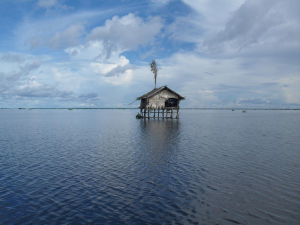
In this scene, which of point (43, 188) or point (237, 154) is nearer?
point (43, 188)

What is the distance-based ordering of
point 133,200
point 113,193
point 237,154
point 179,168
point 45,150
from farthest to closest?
point 45,150 → point 237,154 → point 179,168 → point 113,193 → point 133,200

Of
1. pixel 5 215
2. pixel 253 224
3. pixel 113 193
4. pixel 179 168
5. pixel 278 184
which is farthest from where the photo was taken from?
pixel 179 168

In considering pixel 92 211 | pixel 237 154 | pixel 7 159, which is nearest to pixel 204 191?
pixel 92 211

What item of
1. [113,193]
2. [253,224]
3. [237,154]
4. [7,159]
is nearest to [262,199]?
[253,224]

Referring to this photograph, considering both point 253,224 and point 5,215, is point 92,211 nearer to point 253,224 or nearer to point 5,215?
point 5,215

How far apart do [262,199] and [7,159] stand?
1773 centimetres

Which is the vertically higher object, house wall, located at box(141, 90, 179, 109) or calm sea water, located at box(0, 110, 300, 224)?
house wall, located at box(141, 90, 179, 109)

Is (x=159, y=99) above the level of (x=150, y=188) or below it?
above

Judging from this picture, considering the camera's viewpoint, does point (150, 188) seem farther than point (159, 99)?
No

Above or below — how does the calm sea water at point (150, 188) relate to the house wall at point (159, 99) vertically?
below

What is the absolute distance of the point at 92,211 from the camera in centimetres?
887

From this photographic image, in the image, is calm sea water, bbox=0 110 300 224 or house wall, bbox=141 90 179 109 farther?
house wall, bbox=141 90 179 109

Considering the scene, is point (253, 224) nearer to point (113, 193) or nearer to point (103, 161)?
point (113, 193)

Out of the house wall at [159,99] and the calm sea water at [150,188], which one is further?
the house wall at [159,99]
